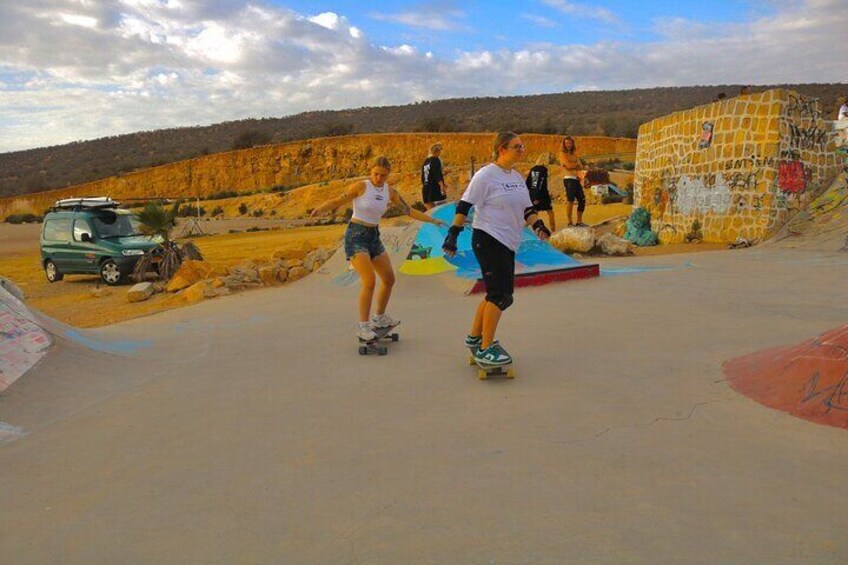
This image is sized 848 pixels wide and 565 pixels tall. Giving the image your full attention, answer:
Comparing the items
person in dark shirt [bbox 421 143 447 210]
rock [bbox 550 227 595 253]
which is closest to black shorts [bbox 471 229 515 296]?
person in dark shirt [bbox 421 143 447 210]

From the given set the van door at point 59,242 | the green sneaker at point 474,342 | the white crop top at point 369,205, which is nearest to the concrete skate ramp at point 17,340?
the white crop top at point 369,205

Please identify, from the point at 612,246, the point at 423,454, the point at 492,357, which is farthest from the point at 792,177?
the point at 423,454

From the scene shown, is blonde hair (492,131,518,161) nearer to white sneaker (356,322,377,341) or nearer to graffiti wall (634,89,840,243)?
white sneaker (356,322,377,341)

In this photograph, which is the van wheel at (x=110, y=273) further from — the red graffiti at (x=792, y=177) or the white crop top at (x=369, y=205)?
the red graffiti at (x=792, y=177)

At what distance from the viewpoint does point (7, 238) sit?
109ft

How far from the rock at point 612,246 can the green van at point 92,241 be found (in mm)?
9262

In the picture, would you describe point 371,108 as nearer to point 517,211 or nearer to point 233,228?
point 233,228

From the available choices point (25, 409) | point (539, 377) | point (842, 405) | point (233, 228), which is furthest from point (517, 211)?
point (233, 228)

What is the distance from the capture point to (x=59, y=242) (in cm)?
1508

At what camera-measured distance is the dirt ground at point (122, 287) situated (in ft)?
35.3

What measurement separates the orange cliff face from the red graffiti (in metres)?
33.9

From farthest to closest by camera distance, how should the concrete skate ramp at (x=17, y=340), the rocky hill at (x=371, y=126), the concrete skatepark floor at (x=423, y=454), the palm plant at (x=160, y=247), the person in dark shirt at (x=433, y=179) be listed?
the rocky hill at (x=371, y=126)
the palm plant at (x=160, y=247)
the person in dark shirt at (x=433, y=179)
the concrete skate ramp at (x=17, y=340)
the concrete skatepark floor at (x=423, y=454)

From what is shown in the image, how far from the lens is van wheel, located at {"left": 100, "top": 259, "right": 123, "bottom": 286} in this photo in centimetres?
1422

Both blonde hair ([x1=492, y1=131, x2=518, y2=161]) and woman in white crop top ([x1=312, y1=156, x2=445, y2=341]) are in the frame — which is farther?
woman in white crop top ([x1=312, y1=156, x2=445, y2=341])
